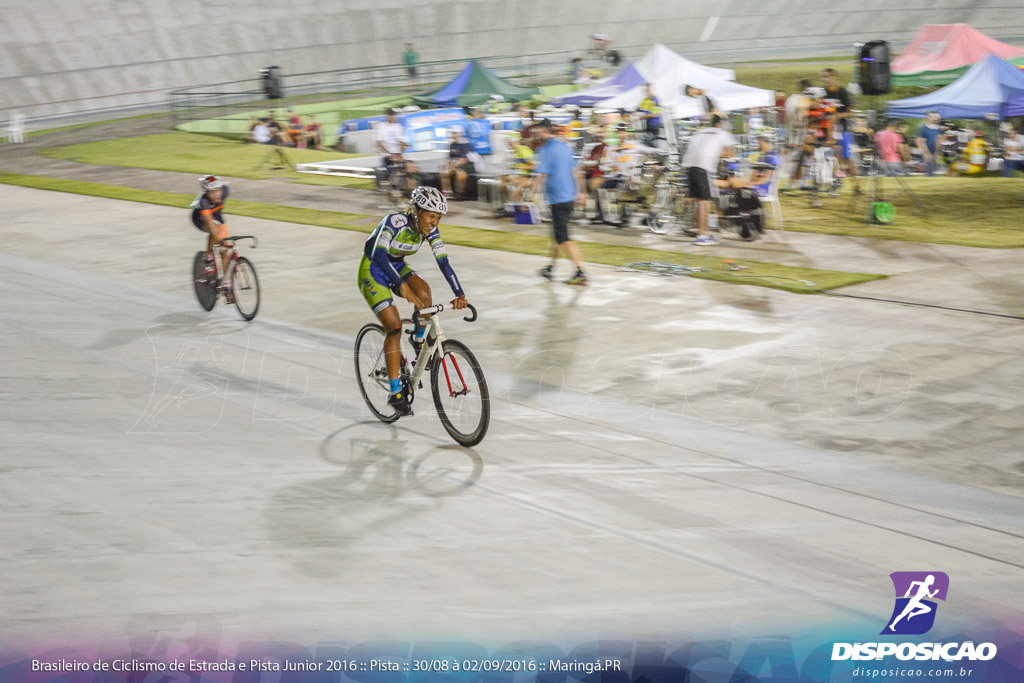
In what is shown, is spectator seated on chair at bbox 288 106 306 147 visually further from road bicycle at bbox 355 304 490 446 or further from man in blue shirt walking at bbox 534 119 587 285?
road bicycle at bbox 355 304 490 446

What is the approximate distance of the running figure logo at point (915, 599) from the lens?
14.7ft

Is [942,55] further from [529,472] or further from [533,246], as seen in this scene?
[529,472]

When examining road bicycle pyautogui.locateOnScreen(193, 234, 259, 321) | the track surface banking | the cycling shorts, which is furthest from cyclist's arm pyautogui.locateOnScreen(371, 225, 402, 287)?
road bicycle pyautogui.locateOnScreen(193, 234, 259, 321)

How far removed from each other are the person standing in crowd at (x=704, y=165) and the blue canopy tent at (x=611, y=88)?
8157mm

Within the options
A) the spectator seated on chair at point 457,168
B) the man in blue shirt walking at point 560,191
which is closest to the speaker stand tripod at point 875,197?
the man in blue shirt walking at point 560,191

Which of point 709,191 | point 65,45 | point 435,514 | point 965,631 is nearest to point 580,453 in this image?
point 435,514

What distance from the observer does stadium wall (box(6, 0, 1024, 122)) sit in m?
36.4

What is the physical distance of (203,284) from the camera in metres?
10.8

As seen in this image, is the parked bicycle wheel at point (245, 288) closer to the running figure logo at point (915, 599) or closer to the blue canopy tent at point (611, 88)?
the running figure logo at point (915, 599)

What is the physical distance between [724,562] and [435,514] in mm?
1707

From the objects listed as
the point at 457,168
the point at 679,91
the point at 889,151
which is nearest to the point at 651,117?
the point at 679,91

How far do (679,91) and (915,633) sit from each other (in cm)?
1719

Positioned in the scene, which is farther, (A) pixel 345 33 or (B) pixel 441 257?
(A) pixel 345 33

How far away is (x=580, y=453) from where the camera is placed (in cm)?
682
